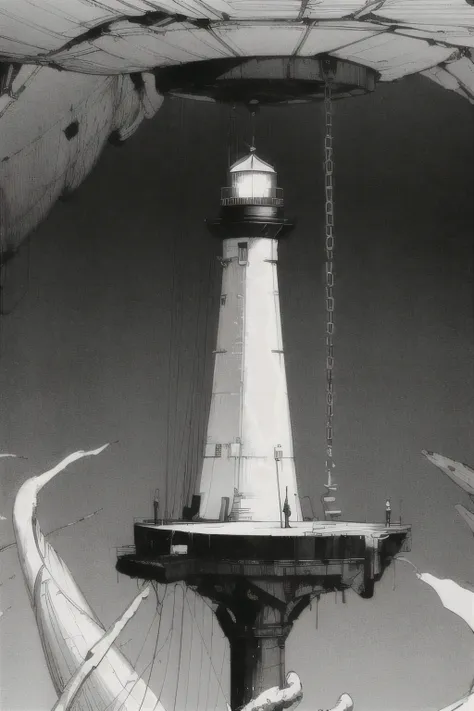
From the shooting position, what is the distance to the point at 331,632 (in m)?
8.66

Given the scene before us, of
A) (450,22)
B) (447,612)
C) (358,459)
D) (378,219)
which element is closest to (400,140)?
(378,219)

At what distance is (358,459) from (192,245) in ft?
5.37

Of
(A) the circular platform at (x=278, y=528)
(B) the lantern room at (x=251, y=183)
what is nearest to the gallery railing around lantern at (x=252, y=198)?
(B) the lantern room at (x=251, y=183)

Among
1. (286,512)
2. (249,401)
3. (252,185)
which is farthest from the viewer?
(252,185)

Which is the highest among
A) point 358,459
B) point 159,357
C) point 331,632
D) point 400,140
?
point 400,140

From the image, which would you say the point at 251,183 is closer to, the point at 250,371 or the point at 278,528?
the point at 250,371

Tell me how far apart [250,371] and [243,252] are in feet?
2.25

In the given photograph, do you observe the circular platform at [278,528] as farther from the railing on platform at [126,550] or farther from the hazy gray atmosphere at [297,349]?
the hazy gray atmosphere at [297,349]

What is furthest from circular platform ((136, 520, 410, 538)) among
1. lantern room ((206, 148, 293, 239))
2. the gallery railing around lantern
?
the gallery railing around lantern

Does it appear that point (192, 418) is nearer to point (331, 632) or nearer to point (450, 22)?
point (331, 632)

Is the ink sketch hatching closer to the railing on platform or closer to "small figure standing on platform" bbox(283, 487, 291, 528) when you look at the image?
the railing on platform

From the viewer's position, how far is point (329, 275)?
28.5 feet

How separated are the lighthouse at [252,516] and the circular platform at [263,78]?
0.45m

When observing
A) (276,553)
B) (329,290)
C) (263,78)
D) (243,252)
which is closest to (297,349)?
(329,290)
